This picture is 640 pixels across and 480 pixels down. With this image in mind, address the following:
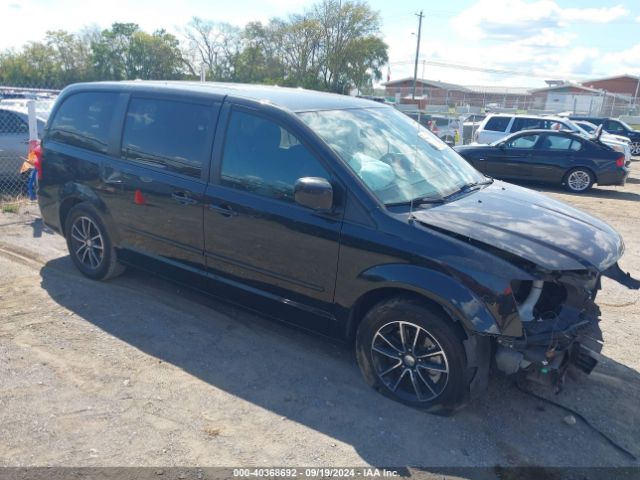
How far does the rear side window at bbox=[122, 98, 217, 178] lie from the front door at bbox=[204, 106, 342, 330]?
0.25 m

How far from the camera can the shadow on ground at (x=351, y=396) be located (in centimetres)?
316

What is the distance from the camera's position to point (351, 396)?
11.9ft

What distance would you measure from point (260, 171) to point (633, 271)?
5.11 m

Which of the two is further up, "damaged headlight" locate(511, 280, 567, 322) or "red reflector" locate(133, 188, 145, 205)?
"red reflector" locate(133, 188, 145, 205)

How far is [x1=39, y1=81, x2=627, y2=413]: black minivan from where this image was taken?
3.23m

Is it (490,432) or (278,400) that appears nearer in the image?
(490,432)

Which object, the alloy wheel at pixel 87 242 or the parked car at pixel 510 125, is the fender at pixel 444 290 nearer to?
the alloy wheel at pixel 87 242

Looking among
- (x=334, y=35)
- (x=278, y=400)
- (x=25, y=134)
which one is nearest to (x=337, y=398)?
(x=278, y=400)

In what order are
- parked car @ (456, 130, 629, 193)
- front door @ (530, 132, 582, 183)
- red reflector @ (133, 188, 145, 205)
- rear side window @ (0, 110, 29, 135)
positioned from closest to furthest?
red reflector @ (133, 188, 145, 205) → rear side window @ (0, 110, 29, 135) → parked car @ (456, 130, 629, 193) → front door @ (530, 132, 582, 183)

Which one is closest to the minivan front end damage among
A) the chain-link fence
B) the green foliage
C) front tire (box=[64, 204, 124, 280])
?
front tire (box=[64, 204, 124, 280])

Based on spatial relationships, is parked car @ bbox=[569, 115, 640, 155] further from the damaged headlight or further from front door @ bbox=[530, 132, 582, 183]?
the damaged headlight

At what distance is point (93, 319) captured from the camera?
4.59m

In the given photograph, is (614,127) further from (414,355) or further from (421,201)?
(414,355)

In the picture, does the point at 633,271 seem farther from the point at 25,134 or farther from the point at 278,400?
the point at 25,134
